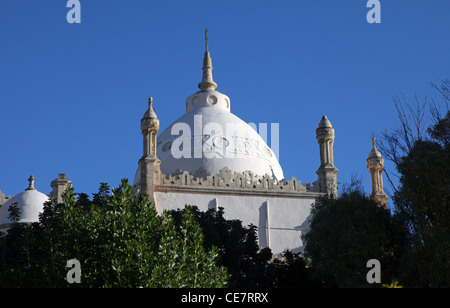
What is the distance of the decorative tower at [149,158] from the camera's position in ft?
108

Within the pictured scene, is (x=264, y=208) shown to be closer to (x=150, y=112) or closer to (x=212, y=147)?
(x=212, y=147)

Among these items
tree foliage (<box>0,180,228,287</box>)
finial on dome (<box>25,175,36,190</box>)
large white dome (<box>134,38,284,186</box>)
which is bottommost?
tree foliage (<box>0,180,228,287</box>)

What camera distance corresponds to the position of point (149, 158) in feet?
110

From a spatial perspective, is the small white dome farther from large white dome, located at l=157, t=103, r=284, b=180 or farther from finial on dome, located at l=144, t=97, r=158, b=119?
finial on dome, located at l=144, t=97, r=158, b=119

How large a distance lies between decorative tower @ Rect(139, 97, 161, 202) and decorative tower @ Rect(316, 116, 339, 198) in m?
7.03

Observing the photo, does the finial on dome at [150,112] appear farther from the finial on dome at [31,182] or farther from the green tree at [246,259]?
the finial on dome at [31,182]

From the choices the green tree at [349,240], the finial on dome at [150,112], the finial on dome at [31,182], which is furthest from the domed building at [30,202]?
the green tree at [349,240]

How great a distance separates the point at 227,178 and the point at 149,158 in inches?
141

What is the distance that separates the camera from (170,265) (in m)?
17.7

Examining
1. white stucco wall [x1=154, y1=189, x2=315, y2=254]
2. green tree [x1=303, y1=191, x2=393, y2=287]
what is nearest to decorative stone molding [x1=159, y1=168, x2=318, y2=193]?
white stucco wall [x1=154, y1=189, x2=315, y2=254]

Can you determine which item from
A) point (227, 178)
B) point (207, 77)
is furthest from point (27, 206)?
point (207, 77)

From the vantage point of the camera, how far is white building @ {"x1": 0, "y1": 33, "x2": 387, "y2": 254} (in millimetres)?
33688
